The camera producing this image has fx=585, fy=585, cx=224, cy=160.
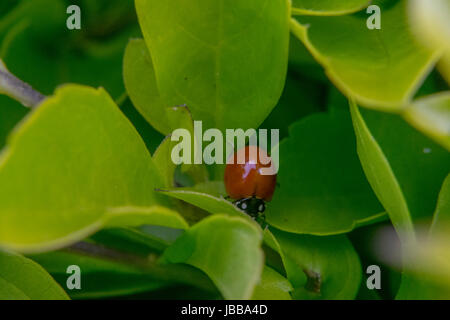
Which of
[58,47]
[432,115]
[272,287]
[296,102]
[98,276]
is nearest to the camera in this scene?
[432,115]

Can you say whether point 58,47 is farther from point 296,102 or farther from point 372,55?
point 372,55

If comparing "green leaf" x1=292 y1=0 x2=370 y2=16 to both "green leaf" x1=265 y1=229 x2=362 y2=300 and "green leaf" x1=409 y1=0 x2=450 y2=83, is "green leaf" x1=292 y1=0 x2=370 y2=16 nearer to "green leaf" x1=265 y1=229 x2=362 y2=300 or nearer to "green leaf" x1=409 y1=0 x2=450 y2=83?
"green leaf" x1=409 y1=0 x2=450 y2=83

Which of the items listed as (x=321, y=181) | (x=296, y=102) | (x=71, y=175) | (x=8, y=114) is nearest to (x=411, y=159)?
(x=321, y=181)

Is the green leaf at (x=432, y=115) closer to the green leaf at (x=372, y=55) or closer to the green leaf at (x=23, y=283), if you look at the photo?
the green leaf at (x=372, y=55)

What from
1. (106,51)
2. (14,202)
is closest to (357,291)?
(14,202)

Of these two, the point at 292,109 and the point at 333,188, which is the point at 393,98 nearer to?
the point at 333,188

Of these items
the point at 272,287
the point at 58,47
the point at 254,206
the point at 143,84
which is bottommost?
the point at 272,287

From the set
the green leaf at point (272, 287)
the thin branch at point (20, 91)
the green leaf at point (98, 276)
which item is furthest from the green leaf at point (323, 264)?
the thin branch at point (20, 91)
